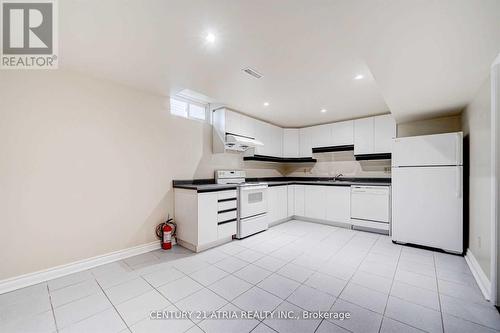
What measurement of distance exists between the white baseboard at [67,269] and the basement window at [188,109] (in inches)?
84.2

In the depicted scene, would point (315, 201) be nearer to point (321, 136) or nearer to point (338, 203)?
point (338, 203)

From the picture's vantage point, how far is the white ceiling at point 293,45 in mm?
1396

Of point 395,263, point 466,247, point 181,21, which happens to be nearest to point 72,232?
point 181,21

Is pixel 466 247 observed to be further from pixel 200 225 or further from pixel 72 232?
pixel 72 232

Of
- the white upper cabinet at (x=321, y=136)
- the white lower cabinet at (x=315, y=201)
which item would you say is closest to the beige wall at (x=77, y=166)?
the white lower cabinet at (x=315, y=201)

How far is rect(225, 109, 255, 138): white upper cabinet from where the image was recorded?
3.77 metres

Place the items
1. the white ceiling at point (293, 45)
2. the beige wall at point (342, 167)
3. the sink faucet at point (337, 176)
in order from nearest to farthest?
the white ceiling at point (293, 45)
the beige wall at point (342, 167)
the sink faucet at point (337, 176)

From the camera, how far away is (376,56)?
5.86 feet

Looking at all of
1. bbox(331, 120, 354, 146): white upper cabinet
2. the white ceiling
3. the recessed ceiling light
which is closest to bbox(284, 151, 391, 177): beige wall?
bbox(331, 120, 354, 146): white upper cabinet

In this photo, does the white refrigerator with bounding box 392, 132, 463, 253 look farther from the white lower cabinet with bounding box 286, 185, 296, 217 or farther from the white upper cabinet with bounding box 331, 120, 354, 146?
the white lower cabinet with bounding box 286, 185, 296, 217

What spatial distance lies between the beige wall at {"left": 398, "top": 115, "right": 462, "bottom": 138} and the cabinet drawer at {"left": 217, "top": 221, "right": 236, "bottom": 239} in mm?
3583

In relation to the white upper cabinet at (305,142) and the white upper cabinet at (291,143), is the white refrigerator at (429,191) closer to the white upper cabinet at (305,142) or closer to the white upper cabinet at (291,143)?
the white upper cabinet at (305,142)

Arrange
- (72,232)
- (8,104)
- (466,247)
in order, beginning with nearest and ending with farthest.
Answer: (8,104) → (72,232) → (466,247)

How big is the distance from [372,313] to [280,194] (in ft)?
9.35
